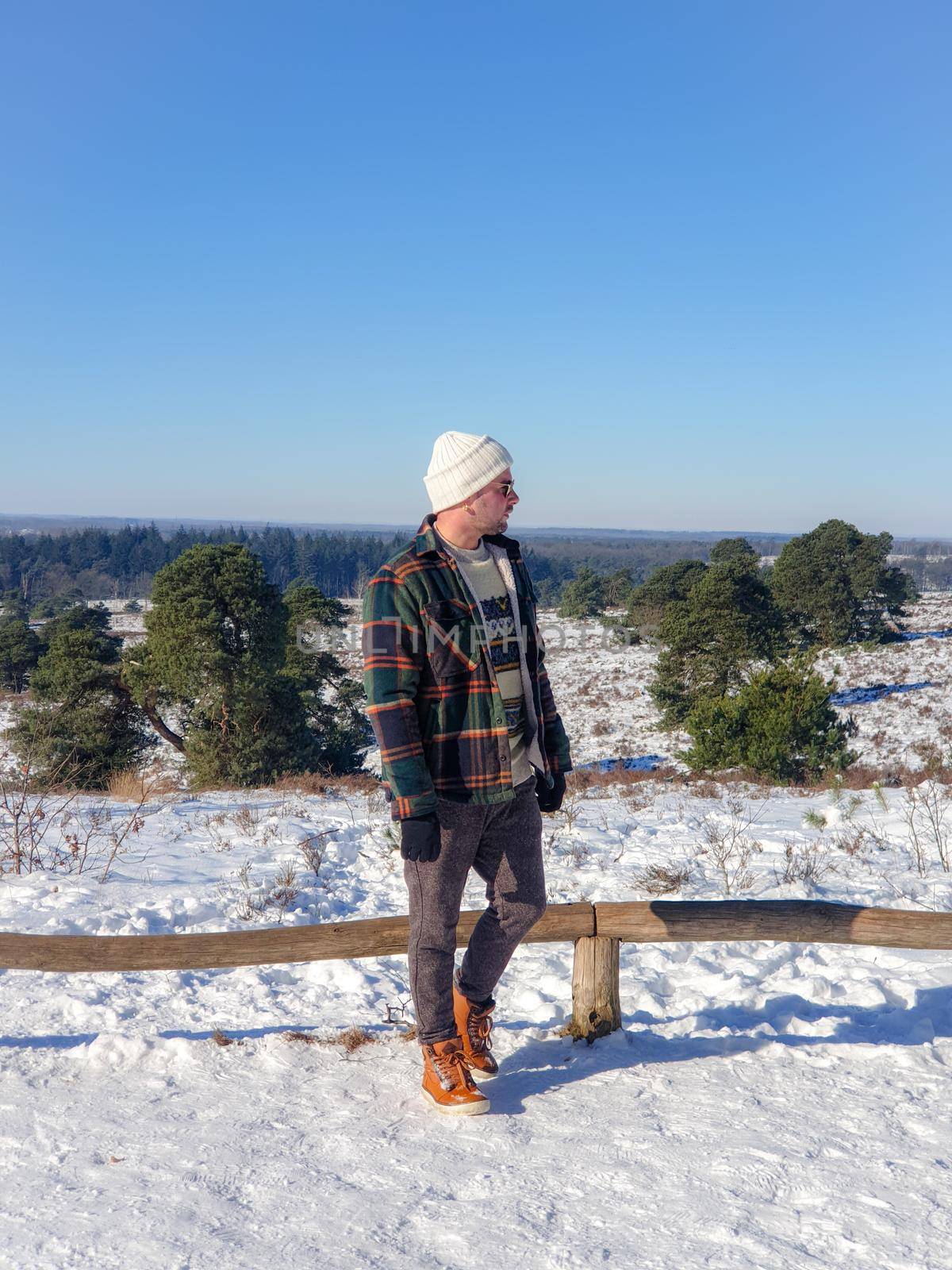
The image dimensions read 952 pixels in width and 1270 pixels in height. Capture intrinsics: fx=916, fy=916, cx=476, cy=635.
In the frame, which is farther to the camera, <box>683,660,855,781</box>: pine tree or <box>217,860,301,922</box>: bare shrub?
<box>683,660,855,781</box>: pine tree

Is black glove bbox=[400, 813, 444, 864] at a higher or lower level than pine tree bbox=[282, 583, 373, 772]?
higher

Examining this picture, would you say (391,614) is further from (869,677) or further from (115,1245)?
(869,677)

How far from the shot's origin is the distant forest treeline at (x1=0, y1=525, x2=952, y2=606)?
93.2 metres

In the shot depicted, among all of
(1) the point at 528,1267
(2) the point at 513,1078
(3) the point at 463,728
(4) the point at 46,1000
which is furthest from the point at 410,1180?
(4) the point at 46,1000

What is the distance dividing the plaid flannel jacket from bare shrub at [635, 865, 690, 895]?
3198 millimetres

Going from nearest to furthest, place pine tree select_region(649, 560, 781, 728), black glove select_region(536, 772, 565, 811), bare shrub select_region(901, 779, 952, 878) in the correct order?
black glove select_region(536, 772, 565, 811)
bare shrub select_region(901, 779, 952, 878)
pine tree select_region(649, 560, 781, 728)

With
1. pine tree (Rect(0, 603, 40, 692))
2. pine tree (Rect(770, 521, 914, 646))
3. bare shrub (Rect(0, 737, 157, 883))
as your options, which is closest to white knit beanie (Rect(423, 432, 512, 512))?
bare shrub (Rect(0, 737, 157, 883))

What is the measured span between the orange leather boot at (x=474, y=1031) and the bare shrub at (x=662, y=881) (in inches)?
106

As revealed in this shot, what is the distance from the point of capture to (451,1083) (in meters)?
3.00

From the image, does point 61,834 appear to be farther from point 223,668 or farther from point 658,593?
point 658,593

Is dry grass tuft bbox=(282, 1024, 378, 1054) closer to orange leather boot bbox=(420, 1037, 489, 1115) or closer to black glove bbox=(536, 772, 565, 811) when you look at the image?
orange leather boot bbox=(420, 1037, 489, 1115)

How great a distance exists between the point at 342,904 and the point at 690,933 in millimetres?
2593

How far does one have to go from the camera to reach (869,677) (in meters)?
34.2

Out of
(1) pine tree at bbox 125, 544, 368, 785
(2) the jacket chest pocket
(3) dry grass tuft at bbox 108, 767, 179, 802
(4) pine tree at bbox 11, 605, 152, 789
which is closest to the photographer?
(2) the jacket chest pocket
